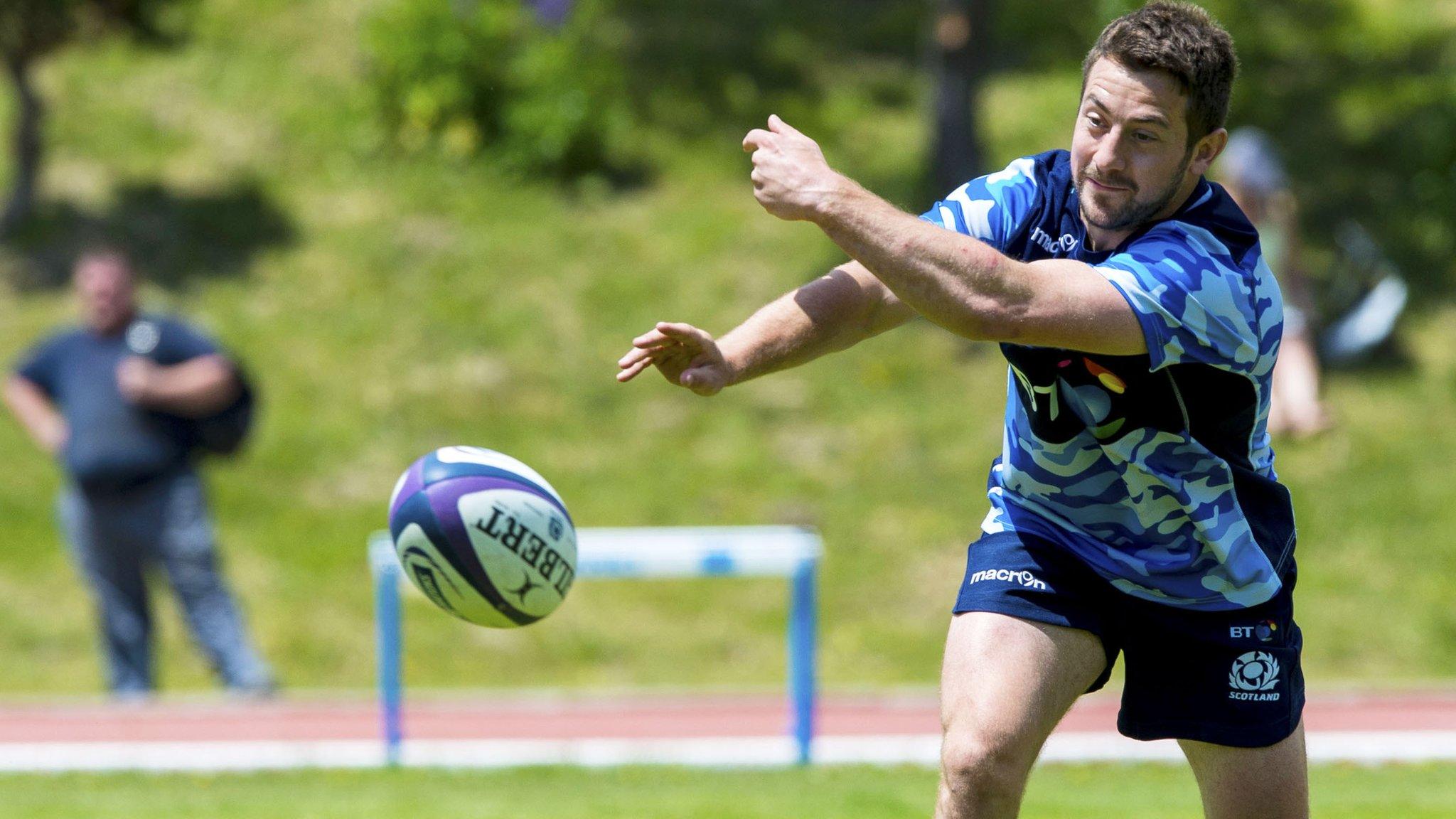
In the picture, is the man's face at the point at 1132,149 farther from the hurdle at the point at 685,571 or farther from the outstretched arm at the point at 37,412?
the outstretched arm at the point at 37,412

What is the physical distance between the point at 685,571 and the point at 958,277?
5039 millimetres

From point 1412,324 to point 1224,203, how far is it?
1181 centimetres

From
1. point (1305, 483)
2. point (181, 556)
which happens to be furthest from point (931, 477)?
point (181, 556)

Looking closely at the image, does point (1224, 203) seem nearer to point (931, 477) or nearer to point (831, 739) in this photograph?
point (831, 739)

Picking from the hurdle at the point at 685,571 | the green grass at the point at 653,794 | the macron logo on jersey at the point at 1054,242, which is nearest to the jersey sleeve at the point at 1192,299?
the macron logo on jersey at the point at 1054,242

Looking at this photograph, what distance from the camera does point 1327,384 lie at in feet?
46.9

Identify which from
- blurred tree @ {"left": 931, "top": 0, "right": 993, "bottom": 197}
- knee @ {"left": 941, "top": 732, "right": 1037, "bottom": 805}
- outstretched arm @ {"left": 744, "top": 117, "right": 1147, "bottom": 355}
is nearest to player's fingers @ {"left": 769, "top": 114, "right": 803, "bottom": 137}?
outstretched arm @ {"left": 744, "top": 117, "right": 1147, "bottom": 355}

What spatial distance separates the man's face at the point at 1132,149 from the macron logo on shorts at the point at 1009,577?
2.66 feet

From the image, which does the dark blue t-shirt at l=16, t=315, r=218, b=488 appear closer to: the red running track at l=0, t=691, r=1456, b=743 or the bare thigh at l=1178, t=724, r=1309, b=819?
the red running track at l=0, t=691, r=1456, b=743

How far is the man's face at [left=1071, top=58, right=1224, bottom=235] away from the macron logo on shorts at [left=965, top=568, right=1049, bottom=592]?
2.66 ft

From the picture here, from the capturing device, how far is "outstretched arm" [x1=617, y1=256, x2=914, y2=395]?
3.96 meters

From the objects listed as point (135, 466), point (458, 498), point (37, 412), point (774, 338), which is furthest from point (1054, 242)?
point (37, 412)

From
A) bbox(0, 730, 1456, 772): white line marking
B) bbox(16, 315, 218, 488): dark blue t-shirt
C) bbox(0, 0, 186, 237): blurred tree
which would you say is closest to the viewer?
bbox(0, 730, 1456, 772): white line marking

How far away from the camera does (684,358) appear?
4043 mm
